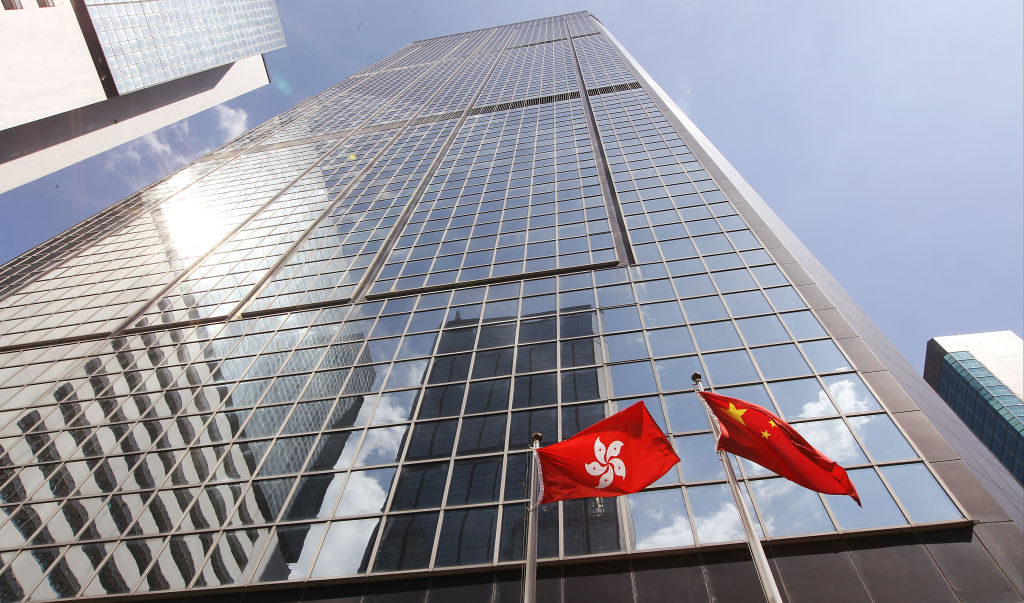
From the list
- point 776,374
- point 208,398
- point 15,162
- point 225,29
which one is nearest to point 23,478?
point 208,398

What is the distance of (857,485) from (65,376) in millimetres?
34125

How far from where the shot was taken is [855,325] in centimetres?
2170

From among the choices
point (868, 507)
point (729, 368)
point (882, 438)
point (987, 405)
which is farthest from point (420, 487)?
point (987, 405)

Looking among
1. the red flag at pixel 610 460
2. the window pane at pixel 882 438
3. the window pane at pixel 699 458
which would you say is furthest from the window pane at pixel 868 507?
the red flag at pixel 610 460

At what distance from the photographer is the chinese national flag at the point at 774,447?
10.6m

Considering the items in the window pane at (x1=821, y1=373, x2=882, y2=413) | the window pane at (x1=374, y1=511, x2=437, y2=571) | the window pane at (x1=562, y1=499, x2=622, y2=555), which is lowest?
the window pane at (x1=374, y1=511, x2=437, y2=571)

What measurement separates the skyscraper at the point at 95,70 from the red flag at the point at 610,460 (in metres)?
63.6

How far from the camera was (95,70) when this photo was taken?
6425 cm

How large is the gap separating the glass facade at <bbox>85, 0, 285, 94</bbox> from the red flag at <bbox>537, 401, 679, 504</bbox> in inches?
3027

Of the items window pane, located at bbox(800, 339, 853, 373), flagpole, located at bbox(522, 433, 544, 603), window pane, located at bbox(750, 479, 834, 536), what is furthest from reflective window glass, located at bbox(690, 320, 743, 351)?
flagpole, located at bbox(522, 433, 544, 603)

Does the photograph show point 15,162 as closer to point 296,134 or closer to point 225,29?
point 296,134

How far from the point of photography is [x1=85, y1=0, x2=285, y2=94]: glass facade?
2584 inches

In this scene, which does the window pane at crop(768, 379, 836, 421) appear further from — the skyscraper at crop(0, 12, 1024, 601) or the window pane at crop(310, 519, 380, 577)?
the window pane at crop(310, 519, 380, 577)

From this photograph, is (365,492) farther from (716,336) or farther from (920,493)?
(920,493)
